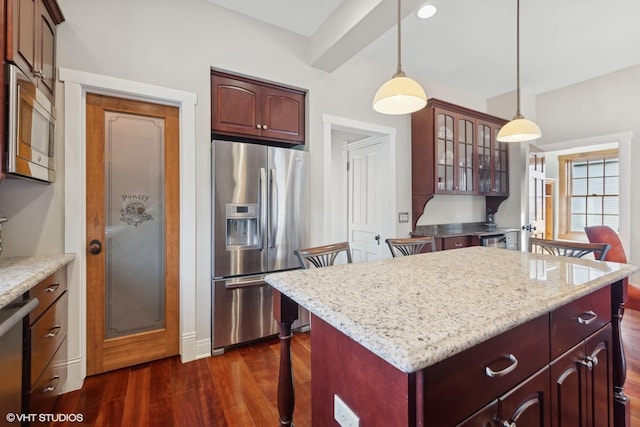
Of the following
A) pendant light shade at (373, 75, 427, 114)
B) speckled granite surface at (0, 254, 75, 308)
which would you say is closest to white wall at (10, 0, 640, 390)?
speckled granite surface at (0, 254, 75, 308)

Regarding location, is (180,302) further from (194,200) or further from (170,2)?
(170,2)

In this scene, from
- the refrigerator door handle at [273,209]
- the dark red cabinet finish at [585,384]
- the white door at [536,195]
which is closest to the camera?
the dark red cabinet finish at [585,384]

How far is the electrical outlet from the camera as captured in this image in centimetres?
82

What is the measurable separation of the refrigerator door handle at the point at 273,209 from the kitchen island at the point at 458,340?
4.03ft

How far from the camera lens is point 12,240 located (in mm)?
1760

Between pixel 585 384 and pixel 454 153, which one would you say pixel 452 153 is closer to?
pixel 454 153

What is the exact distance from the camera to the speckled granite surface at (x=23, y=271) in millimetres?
1120

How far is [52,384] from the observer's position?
1.59m

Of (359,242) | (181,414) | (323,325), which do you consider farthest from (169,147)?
(359,242)

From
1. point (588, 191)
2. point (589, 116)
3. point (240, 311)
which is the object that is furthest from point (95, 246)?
point (588, 191)

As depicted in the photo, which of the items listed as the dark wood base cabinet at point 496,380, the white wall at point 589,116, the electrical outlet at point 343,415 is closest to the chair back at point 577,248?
the dark wood base cabinet at point 496,380

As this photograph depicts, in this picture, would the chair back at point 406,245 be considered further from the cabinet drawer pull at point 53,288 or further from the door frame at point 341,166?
the cabinet drawer pull at point 53,288

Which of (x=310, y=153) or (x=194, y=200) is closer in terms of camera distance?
(x=194, y=200)

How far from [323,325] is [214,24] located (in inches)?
102
